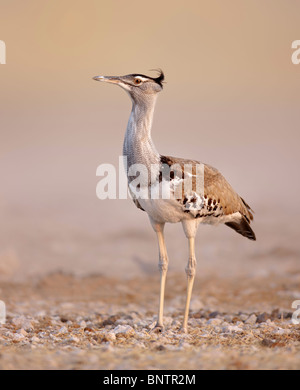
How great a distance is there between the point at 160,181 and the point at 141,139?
42 cm

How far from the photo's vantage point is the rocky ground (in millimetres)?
4156

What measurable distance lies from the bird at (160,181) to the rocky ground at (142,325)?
0.59 m

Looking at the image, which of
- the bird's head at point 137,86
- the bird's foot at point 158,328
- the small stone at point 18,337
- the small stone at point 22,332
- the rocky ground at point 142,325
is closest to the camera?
the rocky ground at point 142,325

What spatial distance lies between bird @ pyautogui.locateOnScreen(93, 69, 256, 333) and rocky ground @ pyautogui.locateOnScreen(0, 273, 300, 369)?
589 millimetres

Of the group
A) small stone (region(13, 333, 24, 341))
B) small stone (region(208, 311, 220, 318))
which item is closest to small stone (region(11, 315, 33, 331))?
small stone (region(13, 333, 24, 341))

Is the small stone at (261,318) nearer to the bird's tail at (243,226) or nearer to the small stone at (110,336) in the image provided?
the bird's tail at (243,226)

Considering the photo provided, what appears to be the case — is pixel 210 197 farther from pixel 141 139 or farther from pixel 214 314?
pixel 214 314

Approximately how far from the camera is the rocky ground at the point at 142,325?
4156 mm

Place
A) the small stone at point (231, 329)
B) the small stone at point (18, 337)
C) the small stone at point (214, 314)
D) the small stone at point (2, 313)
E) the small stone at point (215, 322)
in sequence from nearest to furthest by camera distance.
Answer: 1. the small stone at point (18, 337)
2. the small stone at point (231, 329)
3. the small stone at point (215, 322)
4. the small stone at point (2, 313)
5. the small stone at point (214, 314)

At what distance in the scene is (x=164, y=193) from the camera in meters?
5.46

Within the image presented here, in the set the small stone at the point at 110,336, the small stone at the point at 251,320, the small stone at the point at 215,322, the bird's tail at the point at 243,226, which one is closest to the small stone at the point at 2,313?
the small stone at the point at 110,336

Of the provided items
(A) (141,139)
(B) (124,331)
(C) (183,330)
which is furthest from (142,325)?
(A) (141,139)

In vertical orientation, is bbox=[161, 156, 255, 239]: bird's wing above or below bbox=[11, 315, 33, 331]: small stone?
above

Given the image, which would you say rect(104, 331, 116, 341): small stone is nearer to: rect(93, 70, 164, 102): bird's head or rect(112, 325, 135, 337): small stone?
rect(112, 325, 135, 337): small stone
